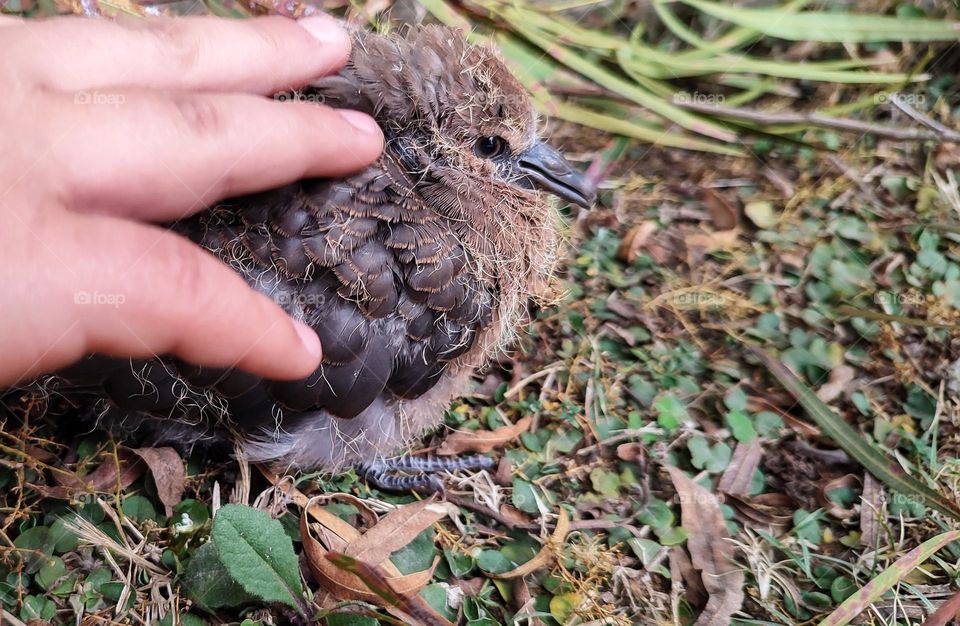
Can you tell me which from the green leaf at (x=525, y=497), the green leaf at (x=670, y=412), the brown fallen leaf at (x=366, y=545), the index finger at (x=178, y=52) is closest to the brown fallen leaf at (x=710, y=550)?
the green leaf at (x=670, y=412)

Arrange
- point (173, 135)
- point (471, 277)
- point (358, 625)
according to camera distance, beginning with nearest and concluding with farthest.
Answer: point (173, 135), point (358, 625), point (471, 277)

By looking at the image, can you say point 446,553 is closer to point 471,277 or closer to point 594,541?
A: point 594,541

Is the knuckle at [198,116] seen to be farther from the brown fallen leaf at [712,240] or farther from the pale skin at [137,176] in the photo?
the brown fallen leaf at [712,240]

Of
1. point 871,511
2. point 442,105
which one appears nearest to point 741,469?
point 871,511

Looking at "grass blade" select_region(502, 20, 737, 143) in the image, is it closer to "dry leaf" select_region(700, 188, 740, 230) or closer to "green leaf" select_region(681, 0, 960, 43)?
"dry leaf" select_region(700, 188, 740, 230)

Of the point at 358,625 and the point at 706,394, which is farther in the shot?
the point at 706,394

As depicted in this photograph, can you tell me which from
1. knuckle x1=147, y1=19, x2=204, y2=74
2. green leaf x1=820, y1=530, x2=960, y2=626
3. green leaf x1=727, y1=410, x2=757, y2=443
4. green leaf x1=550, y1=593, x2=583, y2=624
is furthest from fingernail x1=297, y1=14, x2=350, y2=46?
green leaf x1=820, y1=530, x2=960, y2=626

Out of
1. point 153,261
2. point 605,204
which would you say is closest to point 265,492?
point 153,261
